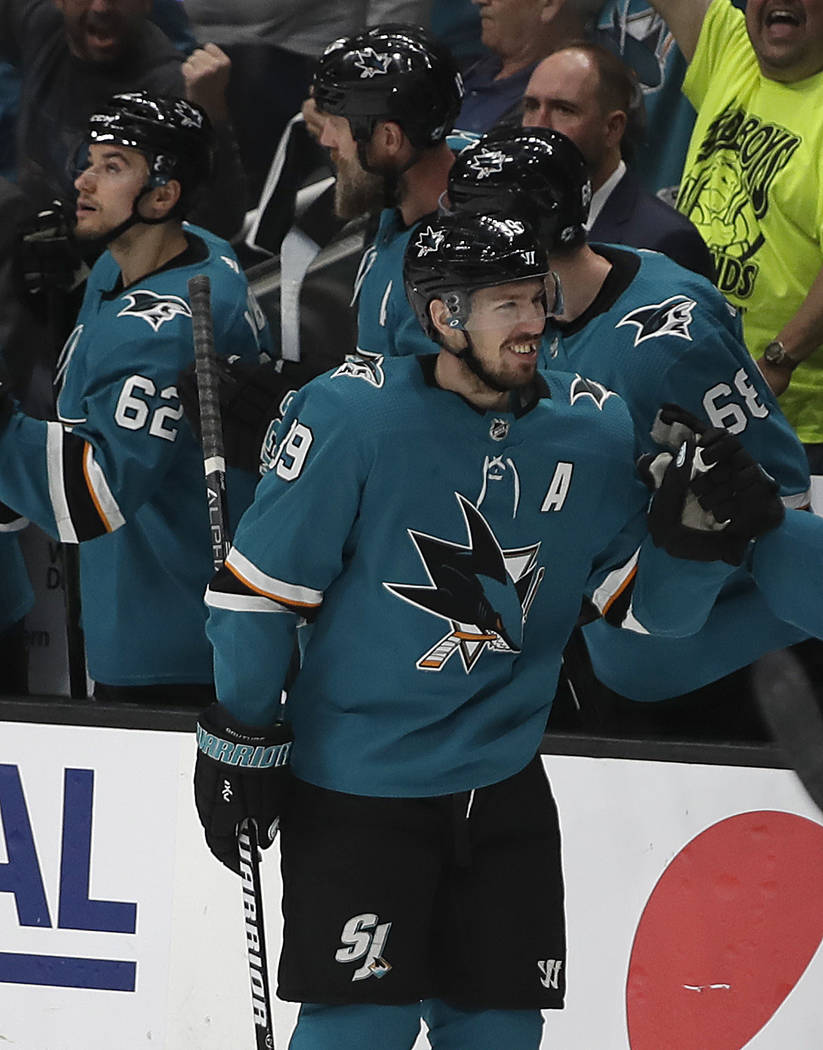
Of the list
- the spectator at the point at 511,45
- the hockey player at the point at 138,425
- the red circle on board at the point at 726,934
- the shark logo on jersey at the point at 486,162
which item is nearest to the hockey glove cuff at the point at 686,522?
the shark logo on jersey at the point at 486,162

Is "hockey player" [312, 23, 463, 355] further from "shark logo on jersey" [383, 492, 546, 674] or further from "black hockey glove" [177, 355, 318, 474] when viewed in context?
"shark logo on jersey" [383, 492, 546, 674]

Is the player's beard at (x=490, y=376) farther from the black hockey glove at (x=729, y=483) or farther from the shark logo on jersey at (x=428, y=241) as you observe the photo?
the black hockey glove at (x=729, y=483)

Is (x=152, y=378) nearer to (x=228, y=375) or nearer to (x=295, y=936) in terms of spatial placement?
(x=228, y=375)

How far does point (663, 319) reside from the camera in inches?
98.3

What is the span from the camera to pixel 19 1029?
288 centimetres

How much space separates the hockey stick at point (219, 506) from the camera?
227cm

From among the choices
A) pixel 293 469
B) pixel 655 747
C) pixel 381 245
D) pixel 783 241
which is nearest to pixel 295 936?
pixel 293 469

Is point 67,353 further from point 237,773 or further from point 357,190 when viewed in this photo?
point 237,773

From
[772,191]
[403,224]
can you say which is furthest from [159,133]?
[772,191]

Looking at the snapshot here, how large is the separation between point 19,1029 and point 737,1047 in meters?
1.23

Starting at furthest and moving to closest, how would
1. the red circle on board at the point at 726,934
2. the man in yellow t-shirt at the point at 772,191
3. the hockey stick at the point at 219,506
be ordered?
the man in yellow t-shirt at the point at 772,191
the red circle on board at the point at 726,934
the hockey stick at the point at 219,506

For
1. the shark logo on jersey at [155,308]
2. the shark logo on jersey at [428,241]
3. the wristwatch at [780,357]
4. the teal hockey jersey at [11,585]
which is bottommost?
the teal hockey jersey at [11,585]

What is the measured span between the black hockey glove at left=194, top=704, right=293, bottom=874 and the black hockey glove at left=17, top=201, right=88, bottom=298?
1526 millimetres

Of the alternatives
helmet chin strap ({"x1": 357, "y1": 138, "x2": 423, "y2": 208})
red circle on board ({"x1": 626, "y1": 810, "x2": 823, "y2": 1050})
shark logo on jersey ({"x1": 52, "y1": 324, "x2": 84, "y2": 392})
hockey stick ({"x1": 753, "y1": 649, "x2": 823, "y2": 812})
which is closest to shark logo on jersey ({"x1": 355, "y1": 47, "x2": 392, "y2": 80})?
helmet chin strap ({"x1": 357, "y1": 138, "x2": 423, "y2": 208})
